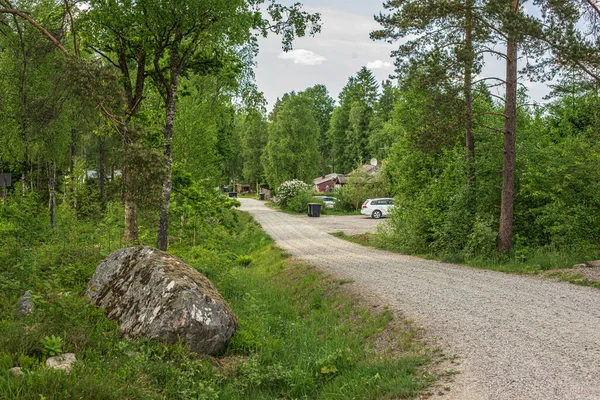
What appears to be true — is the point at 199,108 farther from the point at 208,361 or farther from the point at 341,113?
the point at 341,113

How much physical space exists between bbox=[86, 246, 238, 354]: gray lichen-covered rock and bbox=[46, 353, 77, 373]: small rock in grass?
1211mm

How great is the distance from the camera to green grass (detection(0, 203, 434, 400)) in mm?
4148

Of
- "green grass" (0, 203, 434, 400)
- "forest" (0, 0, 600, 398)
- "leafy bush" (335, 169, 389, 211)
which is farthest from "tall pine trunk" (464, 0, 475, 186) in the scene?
"leafy bush" (335, 169, 389, 211)

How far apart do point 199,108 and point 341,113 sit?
1789 inches

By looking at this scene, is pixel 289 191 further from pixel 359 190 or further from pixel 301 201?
pixel 359 190

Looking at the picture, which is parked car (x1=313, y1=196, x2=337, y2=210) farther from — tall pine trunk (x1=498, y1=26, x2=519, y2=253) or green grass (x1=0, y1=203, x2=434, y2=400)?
green grass (x1=0, y1=203, x2=434, y2=400)

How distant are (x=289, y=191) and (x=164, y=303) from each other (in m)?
33.2

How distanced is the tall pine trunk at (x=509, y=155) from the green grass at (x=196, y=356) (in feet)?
19.1

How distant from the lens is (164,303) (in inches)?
231

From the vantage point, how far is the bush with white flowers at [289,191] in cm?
3850

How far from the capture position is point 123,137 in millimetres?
7473

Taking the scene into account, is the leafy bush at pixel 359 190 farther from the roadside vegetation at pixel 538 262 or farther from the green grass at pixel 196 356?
the green grass at pixel 196 356

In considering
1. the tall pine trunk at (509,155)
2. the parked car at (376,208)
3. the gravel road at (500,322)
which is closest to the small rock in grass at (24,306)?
the gravel road at (500,322)

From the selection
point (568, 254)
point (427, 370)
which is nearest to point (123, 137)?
point (427, 370)
